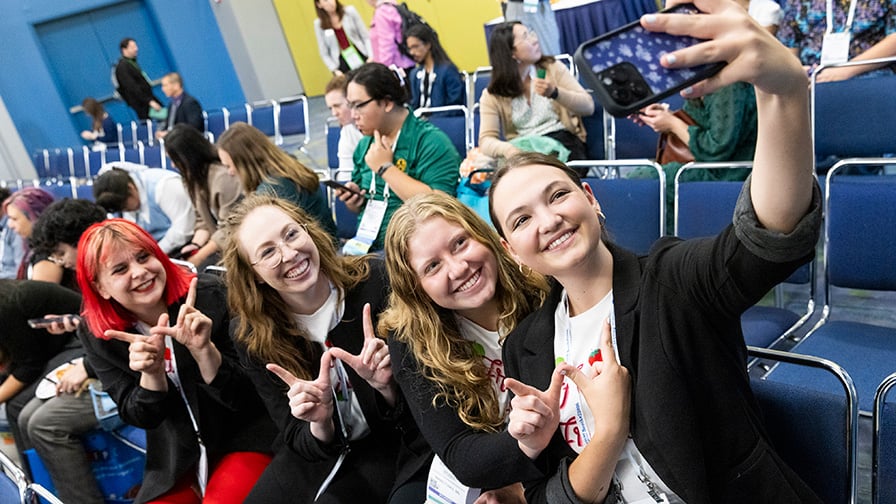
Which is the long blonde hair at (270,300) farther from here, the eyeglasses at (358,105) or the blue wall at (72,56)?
the blue wall at (72,56)

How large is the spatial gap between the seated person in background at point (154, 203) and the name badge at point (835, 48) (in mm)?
3581

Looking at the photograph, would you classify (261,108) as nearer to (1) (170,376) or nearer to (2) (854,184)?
(1) (170,376)

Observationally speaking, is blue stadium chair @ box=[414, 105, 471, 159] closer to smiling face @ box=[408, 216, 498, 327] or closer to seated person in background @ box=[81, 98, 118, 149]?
smiling face @ box=[408, 216, 498, 327]

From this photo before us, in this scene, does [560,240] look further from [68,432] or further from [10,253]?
[10,253]

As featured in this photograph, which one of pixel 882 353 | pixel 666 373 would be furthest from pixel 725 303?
pixel 882 353

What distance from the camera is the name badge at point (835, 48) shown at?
315cm

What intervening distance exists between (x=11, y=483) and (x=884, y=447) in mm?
1799

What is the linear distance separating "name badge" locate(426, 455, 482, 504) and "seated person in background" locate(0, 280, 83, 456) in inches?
75.6

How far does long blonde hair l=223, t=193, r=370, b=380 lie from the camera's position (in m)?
1.89

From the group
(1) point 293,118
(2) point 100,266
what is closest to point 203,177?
(2) point 100,266

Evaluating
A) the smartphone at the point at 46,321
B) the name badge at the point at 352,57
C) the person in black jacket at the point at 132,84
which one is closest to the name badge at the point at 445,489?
the smartphone at the point at 46,321

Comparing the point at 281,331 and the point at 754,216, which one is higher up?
the point at 754,216

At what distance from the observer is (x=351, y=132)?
4223mm

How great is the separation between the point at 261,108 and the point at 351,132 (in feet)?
11.5
